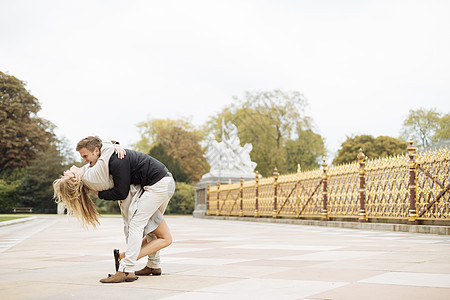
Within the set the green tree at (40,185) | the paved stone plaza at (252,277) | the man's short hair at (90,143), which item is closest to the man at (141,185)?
the man's short hair at (90,143)

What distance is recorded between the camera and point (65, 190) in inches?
173

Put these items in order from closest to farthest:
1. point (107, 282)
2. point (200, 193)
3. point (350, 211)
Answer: point (107, 282)
point (350, 211)
point (200, 193)

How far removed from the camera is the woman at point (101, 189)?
14.1 feet

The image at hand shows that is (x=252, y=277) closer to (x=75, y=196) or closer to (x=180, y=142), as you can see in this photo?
(x=75, y=196)

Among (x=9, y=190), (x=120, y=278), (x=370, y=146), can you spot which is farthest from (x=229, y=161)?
(x=120, y=278)

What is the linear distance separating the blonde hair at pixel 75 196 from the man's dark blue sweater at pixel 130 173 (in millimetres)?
188

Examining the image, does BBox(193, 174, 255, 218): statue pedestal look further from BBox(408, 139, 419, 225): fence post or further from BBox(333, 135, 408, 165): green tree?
BBox(333, 135, 408, 165): green tree

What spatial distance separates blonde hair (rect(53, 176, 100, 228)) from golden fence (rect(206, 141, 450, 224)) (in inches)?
339

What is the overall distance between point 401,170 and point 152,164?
944 centimetres

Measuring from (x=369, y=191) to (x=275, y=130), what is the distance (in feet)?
117

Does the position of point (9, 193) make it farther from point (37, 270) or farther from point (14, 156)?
point (37, 270)

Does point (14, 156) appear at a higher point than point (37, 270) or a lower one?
higher

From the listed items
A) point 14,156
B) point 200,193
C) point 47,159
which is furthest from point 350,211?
point 14,156

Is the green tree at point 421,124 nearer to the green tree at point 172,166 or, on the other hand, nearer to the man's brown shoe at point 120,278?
the green tree at point 172,166
